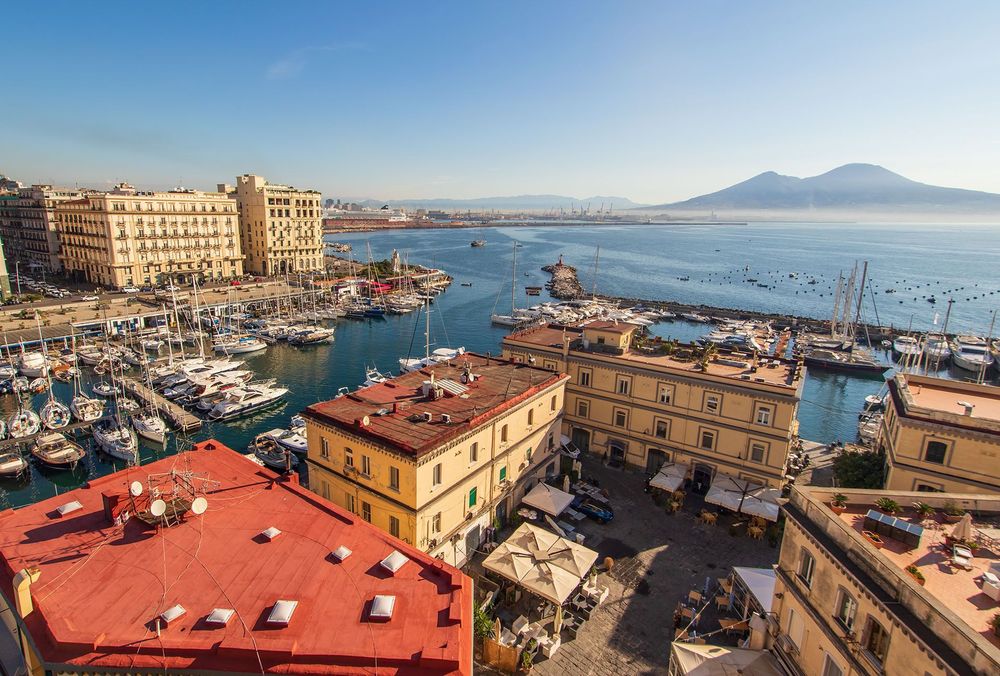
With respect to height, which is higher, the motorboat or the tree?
the tree

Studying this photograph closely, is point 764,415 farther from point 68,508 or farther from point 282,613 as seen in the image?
point 68,508

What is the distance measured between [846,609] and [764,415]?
61.3 ft

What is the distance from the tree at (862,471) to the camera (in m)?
29.2

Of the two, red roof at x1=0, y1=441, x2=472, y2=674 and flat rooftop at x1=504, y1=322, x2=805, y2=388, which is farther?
flat rooftop at x1=504, y1=322, x2=805, y2=388

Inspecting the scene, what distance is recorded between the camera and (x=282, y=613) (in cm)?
1299

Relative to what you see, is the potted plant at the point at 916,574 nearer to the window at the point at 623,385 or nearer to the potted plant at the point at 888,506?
the potted plant at the point at 888,506

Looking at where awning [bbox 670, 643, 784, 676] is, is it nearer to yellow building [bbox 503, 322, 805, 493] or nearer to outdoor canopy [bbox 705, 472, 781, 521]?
outdoor canopy [bbox 705, 472, 781, 521]

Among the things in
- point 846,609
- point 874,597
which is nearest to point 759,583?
point 846,609

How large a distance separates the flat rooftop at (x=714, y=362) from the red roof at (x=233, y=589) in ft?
74.5

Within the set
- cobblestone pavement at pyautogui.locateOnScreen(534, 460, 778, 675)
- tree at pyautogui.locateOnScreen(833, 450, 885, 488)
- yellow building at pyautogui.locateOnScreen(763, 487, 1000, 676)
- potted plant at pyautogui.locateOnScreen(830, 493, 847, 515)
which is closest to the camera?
yellow building at pyautogui.locateOnScreen(763, 487, 1000, 676)

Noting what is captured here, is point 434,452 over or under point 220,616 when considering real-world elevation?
over

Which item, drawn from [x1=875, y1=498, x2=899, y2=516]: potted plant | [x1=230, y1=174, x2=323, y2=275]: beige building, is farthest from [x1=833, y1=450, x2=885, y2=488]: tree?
[x1=230, y1=174, x2=323, y2=275]: beige building

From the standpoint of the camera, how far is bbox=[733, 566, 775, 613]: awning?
20.3m

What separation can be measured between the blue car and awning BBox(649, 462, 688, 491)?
3548 millimetres
